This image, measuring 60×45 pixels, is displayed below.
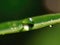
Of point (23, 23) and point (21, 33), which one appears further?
point (21, 33)

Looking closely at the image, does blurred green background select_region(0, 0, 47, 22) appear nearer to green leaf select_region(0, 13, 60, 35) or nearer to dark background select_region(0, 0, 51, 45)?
dark background select_region(0, 0, 51, 45)

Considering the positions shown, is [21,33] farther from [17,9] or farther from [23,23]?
[23,23]

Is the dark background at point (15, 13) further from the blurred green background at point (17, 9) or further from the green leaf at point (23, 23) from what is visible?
the green leaf at point (23, 23)

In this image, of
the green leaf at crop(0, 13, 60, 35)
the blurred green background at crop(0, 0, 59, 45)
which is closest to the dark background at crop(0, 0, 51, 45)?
the blurred green background at crop(0, 0, 59, 45)

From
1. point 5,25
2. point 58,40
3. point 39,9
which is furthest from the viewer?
point 39,9

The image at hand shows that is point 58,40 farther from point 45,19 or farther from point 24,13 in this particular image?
point 45,19

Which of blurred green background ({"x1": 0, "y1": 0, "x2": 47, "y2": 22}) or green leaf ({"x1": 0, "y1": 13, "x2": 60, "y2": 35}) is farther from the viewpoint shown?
blurred green background ({"x1": 0, "y1": 0, "x2": 47, "y2": 22})

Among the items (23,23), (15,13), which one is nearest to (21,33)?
(15,13)

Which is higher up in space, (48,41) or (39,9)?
(39,9)

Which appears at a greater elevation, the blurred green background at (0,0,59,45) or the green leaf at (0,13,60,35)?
the green leaf at (0,13,60,35)

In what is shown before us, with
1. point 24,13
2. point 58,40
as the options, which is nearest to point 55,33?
point 58,40

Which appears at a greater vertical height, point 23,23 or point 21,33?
point 23,23
